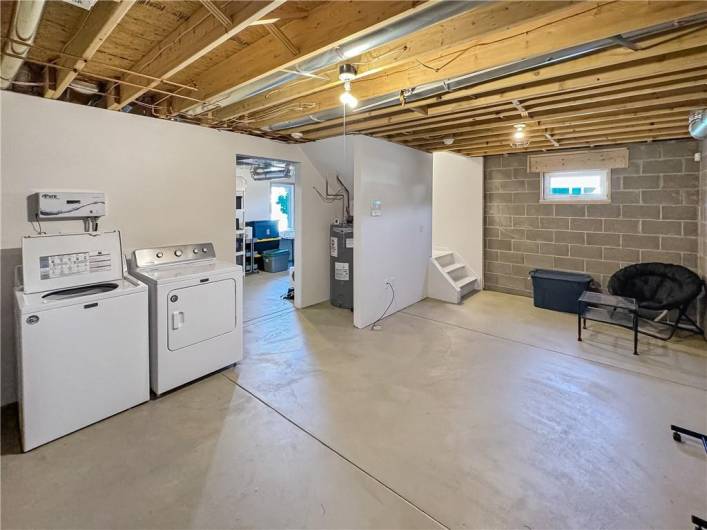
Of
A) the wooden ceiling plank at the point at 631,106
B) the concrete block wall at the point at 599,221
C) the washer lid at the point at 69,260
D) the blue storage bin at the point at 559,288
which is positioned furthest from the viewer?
the blue storage bin at the point at 559,288

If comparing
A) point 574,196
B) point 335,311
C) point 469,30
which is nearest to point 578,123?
point 574,196

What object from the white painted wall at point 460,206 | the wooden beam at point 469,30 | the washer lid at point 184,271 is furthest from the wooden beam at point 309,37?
the white painted wall at point 460,206

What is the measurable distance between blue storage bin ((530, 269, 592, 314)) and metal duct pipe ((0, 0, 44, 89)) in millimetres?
5769

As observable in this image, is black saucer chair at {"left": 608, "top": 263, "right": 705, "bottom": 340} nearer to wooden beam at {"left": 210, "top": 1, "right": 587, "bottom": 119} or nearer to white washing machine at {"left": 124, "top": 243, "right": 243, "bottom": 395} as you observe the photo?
wooden beam at {"left": 210, "top": 1, "right": 587, "bottom": 119}

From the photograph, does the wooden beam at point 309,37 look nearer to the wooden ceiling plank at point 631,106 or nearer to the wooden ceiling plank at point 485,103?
the wooden ceiling plank at point 485,103

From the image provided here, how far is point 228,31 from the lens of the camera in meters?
1.81

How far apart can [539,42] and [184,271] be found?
3060 millimetres

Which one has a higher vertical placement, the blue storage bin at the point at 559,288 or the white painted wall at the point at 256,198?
the white painted wall at the point at 256,198

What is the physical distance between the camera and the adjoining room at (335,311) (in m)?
1.84

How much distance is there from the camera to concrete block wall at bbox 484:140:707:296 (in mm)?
4578

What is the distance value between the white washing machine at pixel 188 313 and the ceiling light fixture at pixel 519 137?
3.39 meters

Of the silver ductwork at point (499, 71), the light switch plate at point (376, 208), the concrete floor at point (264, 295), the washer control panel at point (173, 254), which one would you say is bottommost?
the concrete floor at point (264, 295)

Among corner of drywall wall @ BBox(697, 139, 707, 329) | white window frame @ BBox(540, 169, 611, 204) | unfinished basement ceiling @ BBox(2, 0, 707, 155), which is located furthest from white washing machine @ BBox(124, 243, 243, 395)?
corner of drywall wall @ BBox(697, 139, 707, 329)

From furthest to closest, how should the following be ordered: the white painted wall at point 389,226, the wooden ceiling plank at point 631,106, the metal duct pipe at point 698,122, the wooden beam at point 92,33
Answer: the white painted wall at point 389,226 → the metal duct pipe at point 698,122 → the wooden ceiling plank at point 631,106 → the wooden beam at point 92,33
